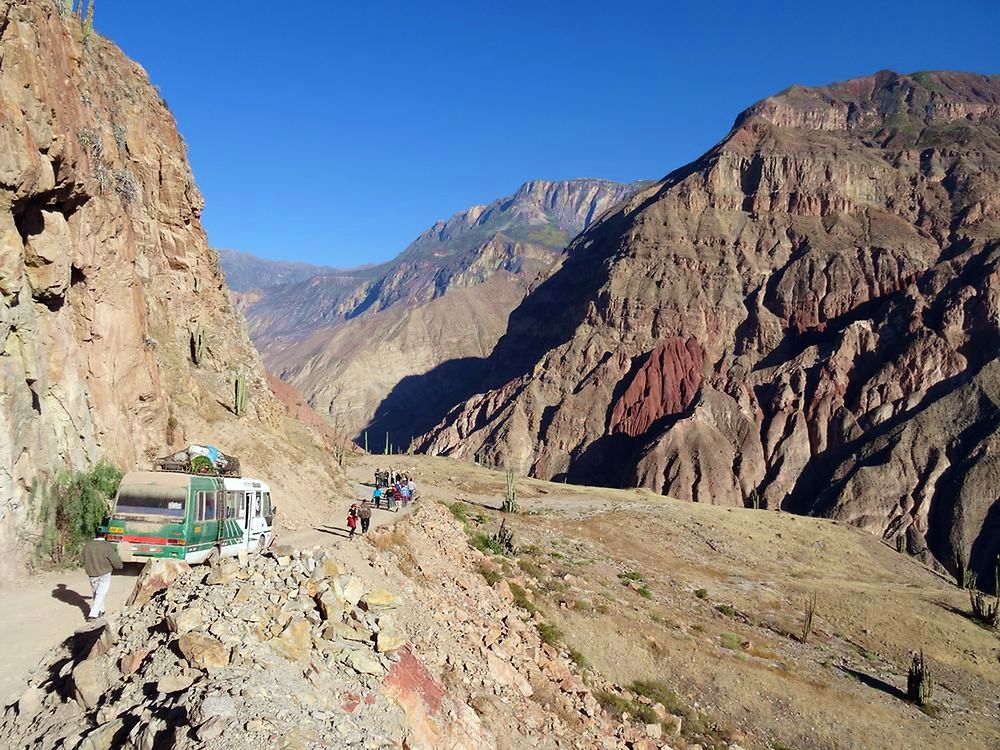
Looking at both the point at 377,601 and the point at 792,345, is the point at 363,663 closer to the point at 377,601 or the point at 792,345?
the point at 377,601

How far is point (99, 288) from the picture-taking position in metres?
19.3

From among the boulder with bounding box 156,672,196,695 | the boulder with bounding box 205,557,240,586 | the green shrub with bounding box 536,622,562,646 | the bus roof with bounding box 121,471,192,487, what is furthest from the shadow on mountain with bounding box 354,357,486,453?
the boulder with bounding box 156,672,196,695

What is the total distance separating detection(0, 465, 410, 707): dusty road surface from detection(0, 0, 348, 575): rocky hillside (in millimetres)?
894

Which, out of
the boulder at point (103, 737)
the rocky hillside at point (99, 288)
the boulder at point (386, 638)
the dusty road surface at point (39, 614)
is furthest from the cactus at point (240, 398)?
the boulder at point (103, 737)

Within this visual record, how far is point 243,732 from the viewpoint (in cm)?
686

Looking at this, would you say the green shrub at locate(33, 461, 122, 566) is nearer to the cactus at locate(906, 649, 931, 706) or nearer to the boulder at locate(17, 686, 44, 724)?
the boulder at locate(17, 686, 44, 724)

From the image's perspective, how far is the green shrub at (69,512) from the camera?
1434 centimetres

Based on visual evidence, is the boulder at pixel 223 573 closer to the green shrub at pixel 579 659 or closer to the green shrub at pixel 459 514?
the green shrub at pixel 579 659

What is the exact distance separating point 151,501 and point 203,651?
20.2 feet

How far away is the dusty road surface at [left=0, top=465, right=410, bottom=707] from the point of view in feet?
31.2

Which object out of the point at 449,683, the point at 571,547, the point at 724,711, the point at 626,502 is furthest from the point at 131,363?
the point at 626,502

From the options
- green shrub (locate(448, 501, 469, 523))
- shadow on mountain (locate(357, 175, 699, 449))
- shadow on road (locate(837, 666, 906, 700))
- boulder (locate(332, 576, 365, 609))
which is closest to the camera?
boulder (locate(332, 576, 365, 609))

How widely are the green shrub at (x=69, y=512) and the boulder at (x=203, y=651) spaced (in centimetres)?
804

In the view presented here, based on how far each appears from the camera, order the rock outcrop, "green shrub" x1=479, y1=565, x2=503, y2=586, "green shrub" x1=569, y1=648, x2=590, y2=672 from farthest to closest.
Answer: "green shrub" x1=479, y1=565, x2=503, y2=586
"green shrub" x1=569, y1=648, x2=590, y2=672
the rock outcrop
